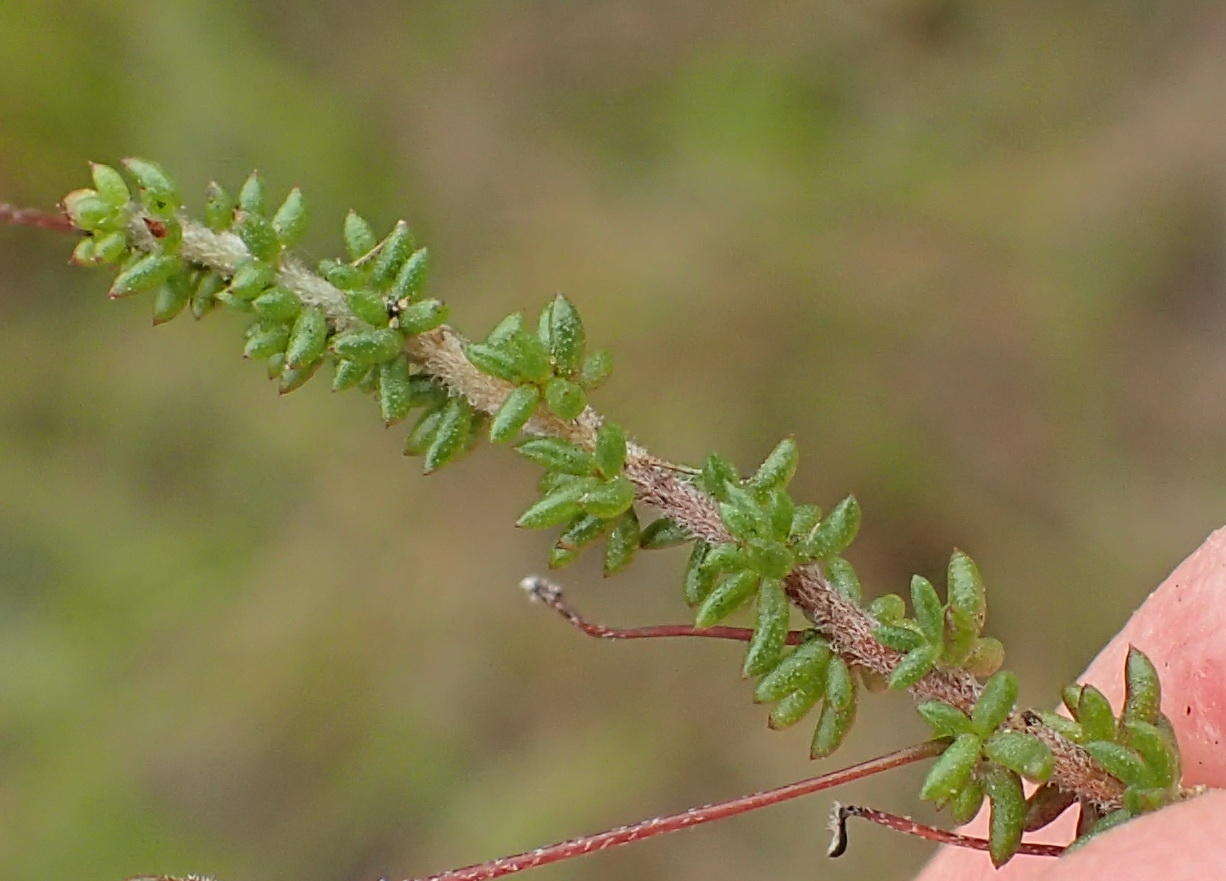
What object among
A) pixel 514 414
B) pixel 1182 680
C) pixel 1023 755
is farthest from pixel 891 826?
pixel 1182 680

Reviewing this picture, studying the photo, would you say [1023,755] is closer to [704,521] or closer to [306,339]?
[704,521]

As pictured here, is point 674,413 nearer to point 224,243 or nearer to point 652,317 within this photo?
point 652,317

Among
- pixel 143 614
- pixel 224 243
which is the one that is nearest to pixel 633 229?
pixel 143 614

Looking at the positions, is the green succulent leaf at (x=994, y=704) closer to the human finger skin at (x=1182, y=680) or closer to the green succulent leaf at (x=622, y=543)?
the human finger skin at (x=1182, y=680)

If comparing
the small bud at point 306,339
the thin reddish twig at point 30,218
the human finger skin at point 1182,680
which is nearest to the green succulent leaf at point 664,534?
the small bud at point 306,339

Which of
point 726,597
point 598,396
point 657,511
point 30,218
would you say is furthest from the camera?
point 598,396

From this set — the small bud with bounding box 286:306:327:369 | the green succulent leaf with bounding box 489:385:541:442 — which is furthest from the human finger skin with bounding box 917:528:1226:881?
the small bud with bounding box 286:306:327:369

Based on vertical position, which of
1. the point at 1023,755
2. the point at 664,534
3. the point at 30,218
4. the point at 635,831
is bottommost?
the point at 635,831
